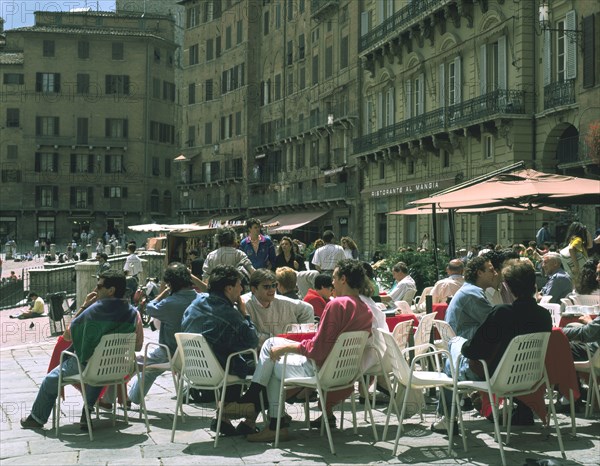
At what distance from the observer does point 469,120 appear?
28.7 m

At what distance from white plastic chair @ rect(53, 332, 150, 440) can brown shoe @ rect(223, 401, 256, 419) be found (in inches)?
31.0

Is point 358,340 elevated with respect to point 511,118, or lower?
lower

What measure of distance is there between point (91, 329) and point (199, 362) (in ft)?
3.22

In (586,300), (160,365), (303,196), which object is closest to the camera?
(160,365)

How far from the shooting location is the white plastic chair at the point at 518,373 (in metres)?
6.32

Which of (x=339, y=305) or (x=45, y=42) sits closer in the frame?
(x=339, y=305)

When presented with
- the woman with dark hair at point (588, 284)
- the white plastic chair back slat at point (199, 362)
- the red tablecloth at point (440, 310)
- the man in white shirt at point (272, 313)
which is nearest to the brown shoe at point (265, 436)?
the white plastic chair back slat at point (199, 362)

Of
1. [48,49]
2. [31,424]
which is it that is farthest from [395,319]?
[48,49]

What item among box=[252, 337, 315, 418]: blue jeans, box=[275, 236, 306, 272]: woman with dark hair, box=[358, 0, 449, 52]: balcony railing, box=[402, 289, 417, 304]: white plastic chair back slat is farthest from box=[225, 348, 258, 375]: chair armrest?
box=[358, 0, 449, 52]: balcony railing

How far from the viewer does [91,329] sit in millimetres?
7453

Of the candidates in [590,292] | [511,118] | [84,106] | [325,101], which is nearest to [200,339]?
[590,292]

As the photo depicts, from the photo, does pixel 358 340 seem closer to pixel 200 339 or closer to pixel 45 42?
pixel 200 339

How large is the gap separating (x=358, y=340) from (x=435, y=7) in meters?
26.1

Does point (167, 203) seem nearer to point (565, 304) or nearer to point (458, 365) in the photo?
point (565, 304)
